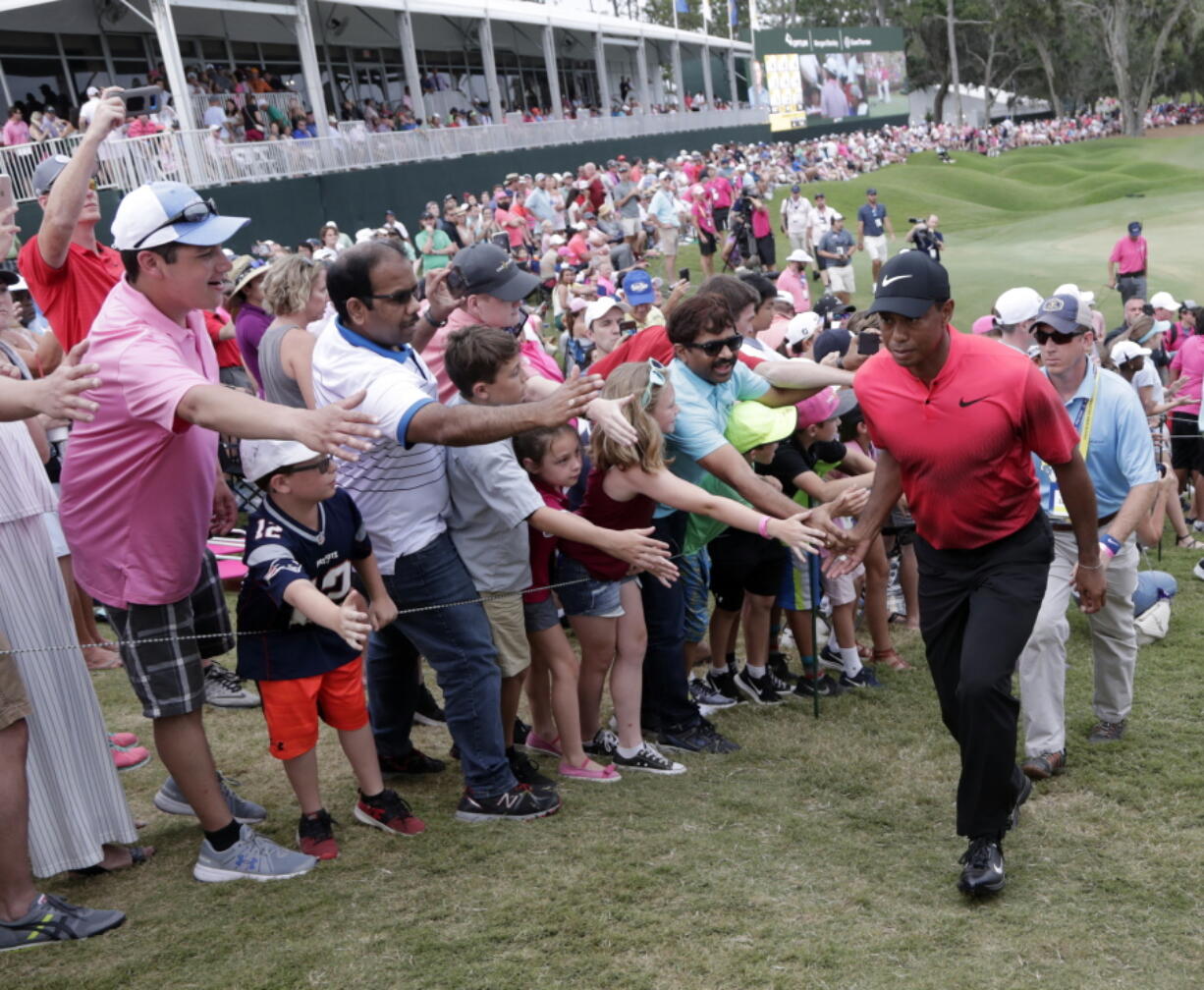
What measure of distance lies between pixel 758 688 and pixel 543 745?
1.38 metres

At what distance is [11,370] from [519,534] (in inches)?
81.2

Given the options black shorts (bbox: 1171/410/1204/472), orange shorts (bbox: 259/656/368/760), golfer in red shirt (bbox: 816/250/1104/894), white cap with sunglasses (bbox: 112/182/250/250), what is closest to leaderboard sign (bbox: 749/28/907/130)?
black shorts (bbox: 1171/410/1204/472)

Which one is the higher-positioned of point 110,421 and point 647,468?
point 110,421

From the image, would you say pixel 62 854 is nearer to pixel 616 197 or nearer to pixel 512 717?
pixel 512 717

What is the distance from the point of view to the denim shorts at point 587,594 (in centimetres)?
530

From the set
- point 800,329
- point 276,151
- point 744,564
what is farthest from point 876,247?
point 744,564

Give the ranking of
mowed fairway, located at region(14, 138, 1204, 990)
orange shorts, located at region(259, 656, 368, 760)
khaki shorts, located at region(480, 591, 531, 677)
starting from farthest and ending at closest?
khaki shorts, located at region(480, 591, 531, 677), orange shorts, located at region(259, 656, 368, 760), mowed fairway, located at region(14, 138, 1204, 990)

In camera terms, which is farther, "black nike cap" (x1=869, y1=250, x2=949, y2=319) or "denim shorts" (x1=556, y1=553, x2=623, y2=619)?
"denim shorts" (x1=556, y1=553, x2=623, y2=619)

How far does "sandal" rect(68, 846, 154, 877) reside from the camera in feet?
14.7

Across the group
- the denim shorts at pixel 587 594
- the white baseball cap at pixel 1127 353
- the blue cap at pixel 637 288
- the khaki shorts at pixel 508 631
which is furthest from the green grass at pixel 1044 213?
the khaki shorts at pixel 508 631

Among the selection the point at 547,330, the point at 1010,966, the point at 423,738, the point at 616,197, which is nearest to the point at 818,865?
the point at 1010,966

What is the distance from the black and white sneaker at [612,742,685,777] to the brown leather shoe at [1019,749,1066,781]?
154 cm

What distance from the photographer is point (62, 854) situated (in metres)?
4.29

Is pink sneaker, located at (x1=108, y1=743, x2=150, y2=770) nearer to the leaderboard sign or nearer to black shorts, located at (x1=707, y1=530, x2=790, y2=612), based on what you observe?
black shorts, located at (x1=707, y1=530, x2=790, y2=612)
